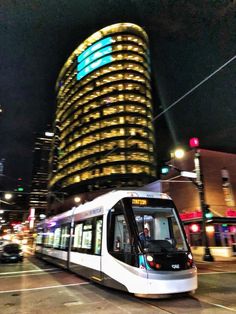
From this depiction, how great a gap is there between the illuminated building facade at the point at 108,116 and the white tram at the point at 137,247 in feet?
178

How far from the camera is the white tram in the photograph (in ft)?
23.2

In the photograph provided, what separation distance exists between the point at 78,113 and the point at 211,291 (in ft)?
248

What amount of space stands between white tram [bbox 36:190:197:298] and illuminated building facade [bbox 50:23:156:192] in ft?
178

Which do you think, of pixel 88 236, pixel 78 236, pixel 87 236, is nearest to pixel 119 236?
pixel 88 236

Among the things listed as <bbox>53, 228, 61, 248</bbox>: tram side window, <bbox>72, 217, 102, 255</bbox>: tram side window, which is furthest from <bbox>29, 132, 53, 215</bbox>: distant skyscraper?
<bbox>72, 217, 102, 255</bbox>: tram side window

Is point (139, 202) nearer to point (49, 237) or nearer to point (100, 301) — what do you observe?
point (100, 301)

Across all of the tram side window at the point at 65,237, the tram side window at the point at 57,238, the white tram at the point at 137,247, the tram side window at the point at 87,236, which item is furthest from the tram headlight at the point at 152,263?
the tram side window at the point at 57,238

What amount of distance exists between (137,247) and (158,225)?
1.40 m

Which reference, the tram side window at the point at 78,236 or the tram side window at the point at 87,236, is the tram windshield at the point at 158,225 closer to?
the tram side window at the point at 87,236

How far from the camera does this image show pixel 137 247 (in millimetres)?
7434

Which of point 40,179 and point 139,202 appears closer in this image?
point 139,202

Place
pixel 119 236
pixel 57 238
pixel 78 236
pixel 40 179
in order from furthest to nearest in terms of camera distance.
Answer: pixel 40 179 < pixel 57 238 < pixel 78 236 < pixel 119 236

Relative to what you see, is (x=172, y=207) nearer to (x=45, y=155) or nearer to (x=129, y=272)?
(x=129, y=272)

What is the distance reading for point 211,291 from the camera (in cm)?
849
